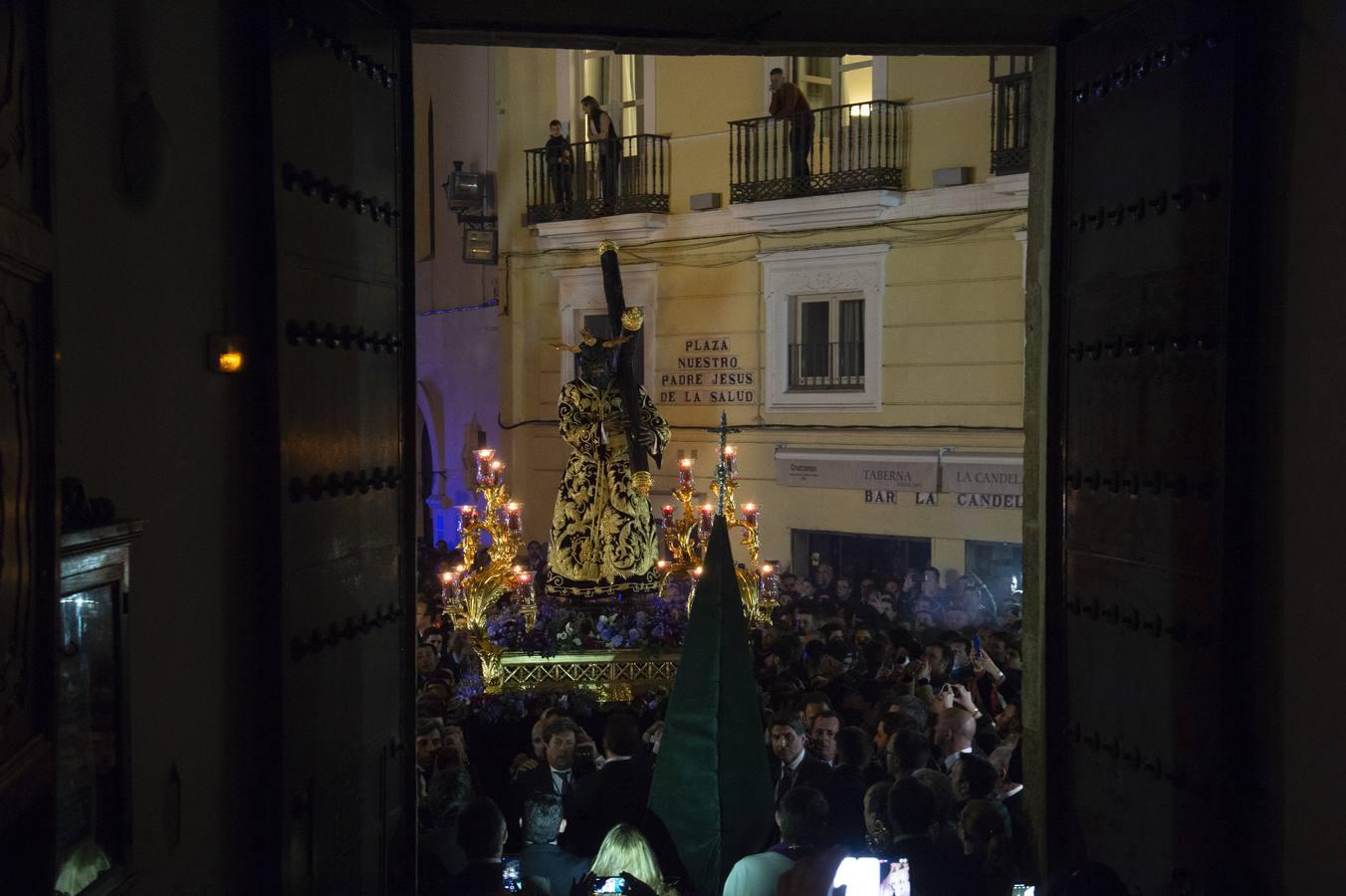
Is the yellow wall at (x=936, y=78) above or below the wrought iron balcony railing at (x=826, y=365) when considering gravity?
above

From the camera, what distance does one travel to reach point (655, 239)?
16.8 m

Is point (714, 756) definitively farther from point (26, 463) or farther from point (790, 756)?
point (26, 463)

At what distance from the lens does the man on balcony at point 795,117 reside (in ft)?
49.5

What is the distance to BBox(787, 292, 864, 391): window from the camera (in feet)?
50.5

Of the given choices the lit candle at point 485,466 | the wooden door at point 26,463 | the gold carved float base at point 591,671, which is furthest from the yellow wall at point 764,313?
the wooden door at point 26,463

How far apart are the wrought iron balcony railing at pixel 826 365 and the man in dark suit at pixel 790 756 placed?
952 cm

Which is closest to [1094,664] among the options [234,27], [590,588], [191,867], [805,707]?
[805,707]

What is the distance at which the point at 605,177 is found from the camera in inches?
664

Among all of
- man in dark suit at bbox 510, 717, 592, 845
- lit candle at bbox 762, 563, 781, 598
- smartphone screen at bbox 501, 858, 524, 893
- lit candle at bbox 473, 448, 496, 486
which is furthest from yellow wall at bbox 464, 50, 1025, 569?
smartphone screen at bbox 501, 858, 524, 893

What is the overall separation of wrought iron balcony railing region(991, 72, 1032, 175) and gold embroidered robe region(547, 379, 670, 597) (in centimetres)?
487

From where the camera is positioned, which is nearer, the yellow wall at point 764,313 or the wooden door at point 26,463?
the wooden door at point 26,463

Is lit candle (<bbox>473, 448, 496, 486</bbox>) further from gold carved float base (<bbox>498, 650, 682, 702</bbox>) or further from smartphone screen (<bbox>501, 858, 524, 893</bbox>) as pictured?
smartphone screen (<bbox>501, 858, 524, 893</bbox>)

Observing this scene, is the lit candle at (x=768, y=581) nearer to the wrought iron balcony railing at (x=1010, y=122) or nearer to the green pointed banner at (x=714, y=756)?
the wrought iron balcony railing at (x=1010, y=122)

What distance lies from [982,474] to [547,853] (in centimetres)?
969
